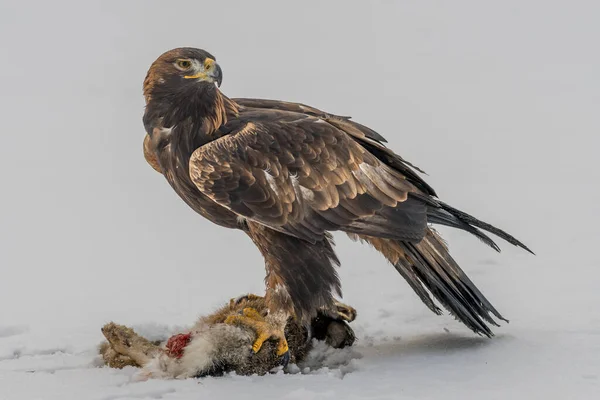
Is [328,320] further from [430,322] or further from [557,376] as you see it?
[557,376]

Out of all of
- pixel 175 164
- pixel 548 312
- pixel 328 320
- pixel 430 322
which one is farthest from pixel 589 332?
pixel 175 164

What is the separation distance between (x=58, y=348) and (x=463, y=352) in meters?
3.29

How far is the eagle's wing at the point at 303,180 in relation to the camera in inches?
284

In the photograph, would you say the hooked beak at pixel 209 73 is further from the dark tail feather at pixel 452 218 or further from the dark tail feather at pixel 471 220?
the dark tail feather at pixel 471 220

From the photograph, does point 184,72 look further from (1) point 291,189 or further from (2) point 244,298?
(2) point 244,298

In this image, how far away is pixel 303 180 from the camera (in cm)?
741

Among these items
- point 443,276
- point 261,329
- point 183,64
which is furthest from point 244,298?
point 183,64

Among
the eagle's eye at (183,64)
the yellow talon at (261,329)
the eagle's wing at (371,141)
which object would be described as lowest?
the yellow talon at (261,329)

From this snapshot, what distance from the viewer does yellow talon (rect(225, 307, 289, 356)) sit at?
7.28 m

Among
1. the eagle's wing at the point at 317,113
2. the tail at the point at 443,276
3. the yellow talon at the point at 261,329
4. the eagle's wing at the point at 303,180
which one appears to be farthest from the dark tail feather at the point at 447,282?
the yellow talon at the point at 261,329

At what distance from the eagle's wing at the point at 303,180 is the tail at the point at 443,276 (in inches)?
11.7

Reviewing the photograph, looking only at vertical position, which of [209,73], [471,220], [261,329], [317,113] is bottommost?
[261,329]

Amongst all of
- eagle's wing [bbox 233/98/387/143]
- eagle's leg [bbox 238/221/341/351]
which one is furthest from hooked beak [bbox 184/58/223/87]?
eagle's leg [bbox 238/221/341/351]

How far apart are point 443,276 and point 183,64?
2541 mm
